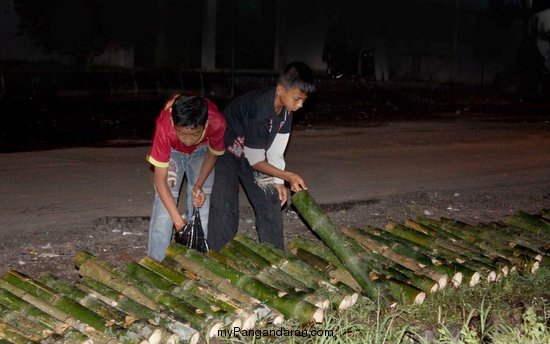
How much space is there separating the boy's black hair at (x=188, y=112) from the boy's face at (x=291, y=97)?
0.57 m

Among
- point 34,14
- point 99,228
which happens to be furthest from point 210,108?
point 34,14

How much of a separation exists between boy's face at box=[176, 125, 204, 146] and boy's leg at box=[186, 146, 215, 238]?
1.49ft

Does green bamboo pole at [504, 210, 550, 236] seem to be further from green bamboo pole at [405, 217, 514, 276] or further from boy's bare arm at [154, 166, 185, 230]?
boy's bare arm at [154, 166, 185, 230]

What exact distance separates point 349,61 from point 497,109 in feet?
15.8

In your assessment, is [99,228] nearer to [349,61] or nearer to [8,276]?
[8,276]

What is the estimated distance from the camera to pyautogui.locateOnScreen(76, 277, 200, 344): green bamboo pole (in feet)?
13.2

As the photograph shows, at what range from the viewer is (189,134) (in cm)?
488

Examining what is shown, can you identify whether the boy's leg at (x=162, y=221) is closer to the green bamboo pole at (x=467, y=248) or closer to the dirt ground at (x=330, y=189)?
the dirt ground at (x=330, y=189)

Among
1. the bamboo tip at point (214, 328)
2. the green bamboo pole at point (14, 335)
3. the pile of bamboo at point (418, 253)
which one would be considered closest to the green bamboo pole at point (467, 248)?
the pile of bamboo at point (418, 253)

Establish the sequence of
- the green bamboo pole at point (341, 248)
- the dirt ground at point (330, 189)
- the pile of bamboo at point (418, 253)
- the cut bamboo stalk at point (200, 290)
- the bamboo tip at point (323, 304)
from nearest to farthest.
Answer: the cut bamboo stalk at point (200, 290) → the bamboo tip at point (323, 304) → the green bamboo pole at point (341, 248) → the pile of bamboo at point (418, 253) → the dirt ground at point (330, 189)

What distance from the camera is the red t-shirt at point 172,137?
503 centimetres

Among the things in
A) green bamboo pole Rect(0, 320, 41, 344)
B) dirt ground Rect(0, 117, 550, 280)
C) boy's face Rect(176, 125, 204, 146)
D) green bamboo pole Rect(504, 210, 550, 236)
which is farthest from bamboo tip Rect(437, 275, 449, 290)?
green bamboo pole Rect(0, 320, 41, 344)

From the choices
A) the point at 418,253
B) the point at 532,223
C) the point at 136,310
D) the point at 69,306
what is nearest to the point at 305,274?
the point at 418,253

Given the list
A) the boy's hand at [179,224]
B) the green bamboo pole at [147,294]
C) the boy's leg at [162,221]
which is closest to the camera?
the green bamboo pole at [147,294]
